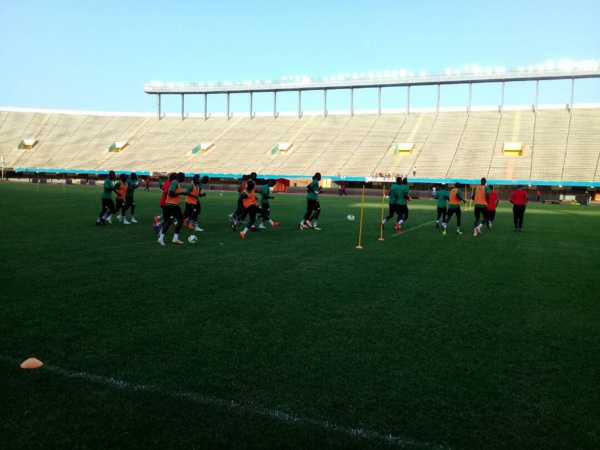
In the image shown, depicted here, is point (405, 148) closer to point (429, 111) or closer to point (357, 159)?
point (357, 159)

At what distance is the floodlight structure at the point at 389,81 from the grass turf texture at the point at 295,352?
167 ft

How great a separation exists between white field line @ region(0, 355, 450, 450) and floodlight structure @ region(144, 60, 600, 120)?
58.8 metres

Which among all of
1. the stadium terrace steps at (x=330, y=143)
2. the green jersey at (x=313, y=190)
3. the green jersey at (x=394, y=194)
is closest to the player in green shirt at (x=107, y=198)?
the green jersey at (x=313, y=190)

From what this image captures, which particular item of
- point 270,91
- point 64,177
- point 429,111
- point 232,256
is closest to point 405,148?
point 429,111

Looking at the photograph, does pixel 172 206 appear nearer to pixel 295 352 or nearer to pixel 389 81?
pixel 295 352

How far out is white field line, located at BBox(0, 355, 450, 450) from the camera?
3367mm

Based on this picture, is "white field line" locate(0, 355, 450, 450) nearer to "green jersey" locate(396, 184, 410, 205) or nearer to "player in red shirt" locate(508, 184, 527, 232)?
"green jersey" locate(396, 184, 410, 205)


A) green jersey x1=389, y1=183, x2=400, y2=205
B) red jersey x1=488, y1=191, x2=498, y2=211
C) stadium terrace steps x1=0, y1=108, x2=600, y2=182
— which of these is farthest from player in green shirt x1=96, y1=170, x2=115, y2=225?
stadium terrace steps x1=0, y1=108, x2=600, y2=182

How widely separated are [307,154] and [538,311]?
51152mm

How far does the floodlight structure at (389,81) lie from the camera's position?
53.4 m

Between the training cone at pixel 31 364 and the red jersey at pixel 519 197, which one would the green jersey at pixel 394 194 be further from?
the training cone at pixel 31 364

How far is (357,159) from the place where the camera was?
5450 cm

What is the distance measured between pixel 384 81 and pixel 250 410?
60.2m

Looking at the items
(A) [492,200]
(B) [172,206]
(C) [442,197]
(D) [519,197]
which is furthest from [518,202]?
(B) [172,206]
